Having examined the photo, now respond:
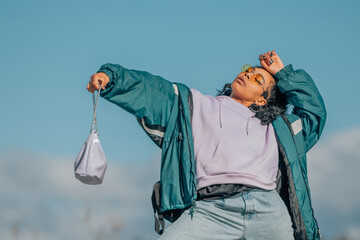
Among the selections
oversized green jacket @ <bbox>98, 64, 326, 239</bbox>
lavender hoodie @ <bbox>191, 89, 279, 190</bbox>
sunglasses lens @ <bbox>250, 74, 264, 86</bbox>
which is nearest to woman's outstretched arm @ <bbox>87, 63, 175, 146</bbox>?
oversized green jacket @ <bbox>98, 64, 326, 239</bbox>

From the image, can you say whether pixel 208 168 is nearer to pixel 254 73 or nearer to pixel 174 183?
pixel 174 183

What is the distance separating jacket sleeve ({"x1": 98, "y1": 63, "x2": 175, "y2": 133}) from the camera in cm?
478

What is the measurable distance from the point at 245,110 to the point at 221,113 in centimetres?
30

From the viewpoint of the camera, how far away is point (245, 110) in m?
5.42

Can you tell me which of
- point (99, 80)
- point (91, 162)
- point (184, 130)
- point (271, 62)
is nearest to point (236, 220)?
point (184, 130)

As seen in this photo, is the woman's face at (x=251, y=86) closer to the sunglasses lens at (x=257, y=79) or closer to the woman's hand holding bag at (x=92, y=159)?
the sunglasses lens at (x=257, y=79)

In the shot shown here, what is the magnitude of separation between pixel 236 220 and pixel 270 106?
125 centimetres

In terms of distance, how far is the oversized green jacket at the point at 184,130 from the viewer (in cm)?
485

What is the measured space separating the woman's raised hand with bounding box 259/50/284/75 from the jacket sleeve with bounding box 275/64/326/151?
0.08m

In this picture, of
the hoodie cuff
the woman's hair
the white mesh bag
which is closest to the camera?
the white mesh bag

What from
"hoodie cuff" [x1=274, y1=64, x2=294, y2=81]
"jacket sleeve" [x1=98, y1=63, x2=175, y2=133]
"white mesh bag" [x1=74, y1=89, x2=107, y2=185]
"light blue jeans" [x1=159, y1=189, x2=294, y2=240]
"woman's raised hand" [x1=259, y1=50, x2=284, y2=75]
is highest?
"woman's raised hand" [x1=259, y1=50, x2=284, y2=75]

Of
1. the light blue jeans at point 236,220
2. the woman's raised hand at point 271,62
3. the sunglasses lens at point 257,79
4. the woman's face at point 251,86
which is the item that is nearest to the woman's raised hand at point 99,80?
the light blue jeans at point 236,220

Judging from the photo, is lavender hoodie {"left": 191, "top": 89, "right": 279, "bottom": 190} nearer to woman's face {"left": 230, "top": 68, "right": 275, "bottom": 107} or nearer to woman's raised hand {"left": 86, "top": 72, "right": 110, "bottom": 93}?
woman's face {"left": 230, "top": 68, "right": 275, "bottom": 107}

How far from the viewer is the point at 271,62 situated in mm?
5758
